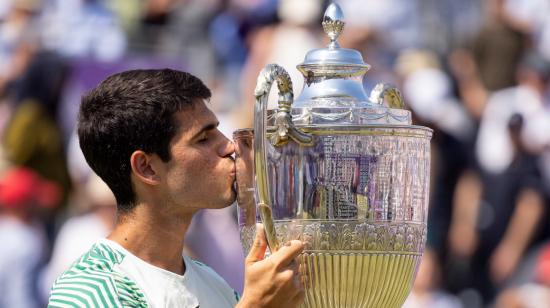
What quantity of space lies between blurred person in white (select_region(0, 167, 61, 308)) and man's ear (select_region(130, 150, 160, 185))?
4.42 m

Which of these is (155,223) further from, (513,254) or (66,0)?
(66,0)

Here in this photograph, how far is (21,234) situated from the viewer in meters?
7.80

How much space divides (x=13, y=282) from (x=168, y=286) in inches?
179

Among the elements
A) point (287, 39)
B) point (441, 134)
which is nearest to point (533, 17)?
point (441, 134)

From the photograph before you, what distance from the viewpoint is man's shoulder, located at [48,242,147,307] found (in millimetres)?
3150

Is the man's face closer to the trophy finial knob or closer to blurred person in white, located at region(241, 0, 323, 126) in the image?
the trophy finial knob

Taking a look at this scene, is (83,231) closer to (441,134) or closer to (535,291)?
(441,134)

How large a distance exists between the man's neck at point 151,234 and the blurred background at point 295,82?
12.5 feet

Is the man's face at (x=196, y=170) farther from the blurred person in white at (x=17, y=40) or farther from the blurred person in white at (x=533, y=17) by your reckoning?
the blurred person in white at (x=533, y=17)

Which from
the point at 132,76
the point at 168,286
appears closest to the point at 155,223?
the point at 168,286

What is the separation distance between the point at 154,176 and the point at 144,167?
0.03 meters

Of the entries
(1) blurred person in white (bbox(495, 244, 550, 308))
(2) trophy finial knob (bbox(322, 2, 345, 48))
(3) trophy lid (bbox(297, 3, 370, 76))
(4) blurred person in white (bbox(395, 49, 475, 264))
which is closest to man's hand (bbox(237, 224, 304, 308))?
(3) trophy lid (bbox(297, 3, 370, 76))

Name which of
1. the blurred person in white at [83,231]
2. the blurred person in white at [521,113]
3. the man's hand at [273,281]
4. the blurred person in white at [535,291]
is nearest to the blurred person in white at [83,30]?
the blurred person in white at [83,231]

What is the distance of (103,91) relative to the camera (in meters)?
3.32
